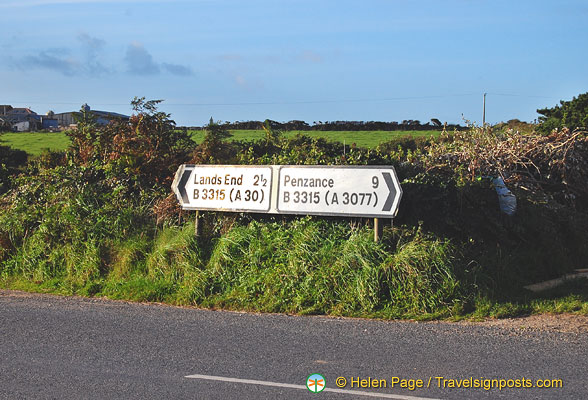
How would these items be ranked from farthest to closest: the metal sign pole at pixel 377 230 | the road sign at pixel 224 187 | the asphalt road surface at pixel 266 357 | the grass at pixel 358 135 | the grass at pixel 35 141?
the grass at pixel 35 141 < the grass at pixel 358 135 < the road sign at pixel 224 187 < the metal sign pole at pixel 377 230 < the asphalt road surface at pixel 266 357

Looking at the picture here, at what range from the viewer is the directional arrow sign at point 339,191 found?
357 inches

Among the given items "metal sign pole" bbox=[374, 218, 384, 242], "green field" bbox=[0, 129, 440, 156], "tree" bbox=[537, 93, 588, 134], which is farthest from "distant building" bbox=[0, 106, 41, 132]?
"metal sign pole" bbox=[374, 218, 384, 242]

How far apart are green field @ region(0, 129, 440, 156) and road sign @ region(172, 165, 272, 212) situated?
17.3 meters

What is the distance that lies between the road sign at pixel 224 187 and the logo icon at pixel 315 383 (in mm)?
4647

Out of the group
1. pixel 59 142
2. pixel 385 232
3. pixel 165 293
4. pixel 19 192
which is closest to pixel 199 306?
pixel 165 293

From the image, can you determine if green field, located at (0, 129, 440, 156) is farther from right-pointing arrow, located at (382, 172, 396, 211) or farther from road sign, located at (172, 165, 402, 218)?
right-pointing arrow, located at (382, 172, 396, 211)

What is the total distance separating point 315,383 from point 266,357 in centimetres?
92

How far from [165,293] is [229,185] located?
2.05m

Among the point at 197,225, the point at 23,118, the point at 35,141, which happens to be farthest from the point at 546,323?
the point at 23,118

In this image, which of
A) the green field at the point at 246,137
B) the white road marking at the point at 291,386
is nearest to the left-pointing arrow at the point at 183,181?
the white road marking at the point at 291,386

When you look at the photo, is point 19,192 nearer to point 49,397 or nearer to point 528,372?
point 49,397

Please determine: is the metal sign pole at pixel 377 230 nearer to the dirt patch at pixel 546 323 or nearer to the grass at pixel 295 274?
the grass at pixel 295 274

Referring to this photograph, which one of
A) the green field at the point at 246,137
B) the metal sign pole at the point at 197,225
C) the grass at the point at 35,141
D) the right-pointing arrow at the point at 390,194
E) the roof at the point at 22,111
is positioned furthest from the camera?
the roof at the point at 22,111

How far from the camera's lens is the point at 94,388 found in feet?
17.6
